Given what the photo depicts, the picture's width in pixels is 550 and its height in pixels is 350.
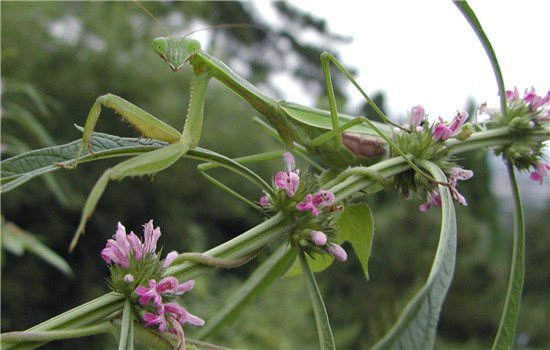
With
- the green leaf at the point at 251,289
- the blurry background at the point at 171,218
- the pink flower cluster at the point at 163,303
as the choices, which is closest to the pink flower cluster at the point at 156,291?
the pink flower cluster at the point at 163,303

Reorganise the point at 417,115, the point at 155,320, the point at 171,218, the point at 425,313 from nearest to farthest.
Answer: the point at 425,313
the point at 155,320
the point at 417,115
the point at 171,218

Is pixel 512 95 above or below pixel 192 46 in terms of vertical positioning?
above

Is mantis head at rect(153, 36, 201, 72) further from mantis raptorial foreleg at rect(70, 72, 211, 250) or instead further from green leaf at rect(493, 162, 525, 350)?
green leaf at rect(493, 162, 525, 350)

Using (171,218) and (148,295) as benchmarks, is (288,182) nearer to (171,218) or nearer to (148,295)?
(148,295)

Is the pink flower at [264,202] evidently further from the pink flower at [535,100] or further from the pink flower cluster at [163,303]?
the pink flower at [535,100]

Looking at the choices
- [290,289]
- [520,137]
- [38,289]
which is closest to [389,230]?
[290,289]

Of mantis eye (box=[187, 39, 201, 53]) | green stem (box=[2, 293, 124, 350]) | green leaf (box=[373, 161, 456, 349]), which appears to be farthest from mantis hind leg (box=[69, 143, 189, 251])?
green leaf (box=[373, 161, 456, 349])

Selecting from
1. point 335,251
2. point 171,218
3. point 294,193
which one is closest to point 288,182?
point 294,193
